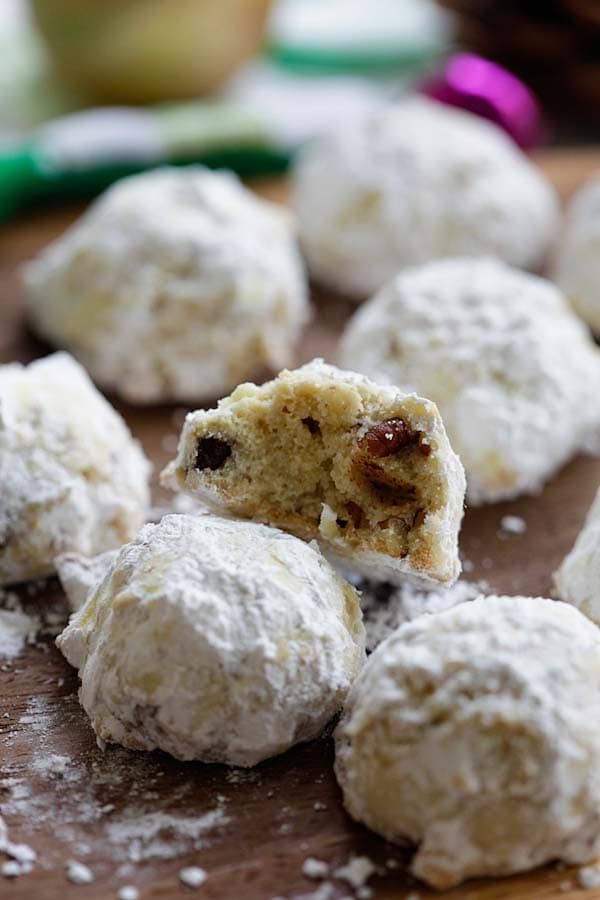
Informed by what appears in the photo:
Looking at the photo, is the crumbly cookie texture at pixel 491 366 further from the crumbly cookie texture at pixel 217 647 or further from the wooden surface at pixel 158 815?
the wooden surface at pixel 158 815

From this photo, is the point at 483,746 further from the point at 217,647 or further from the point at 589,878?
the point at 217,647

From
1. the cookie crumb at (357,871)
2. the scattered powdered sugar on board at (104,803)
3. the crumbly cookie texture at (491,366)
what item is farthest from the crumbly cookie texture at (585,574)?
the scattered powdered sugar on board at (104,803)

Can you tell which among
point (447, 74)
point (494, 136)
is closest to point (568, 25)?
point (447, 74)

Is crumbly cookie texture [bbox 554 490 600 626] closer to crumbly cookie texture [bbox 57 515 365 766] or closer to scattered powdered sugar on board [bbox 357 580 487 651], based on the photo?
scattered powdered sugar on board [bbox 357 580 487 651]

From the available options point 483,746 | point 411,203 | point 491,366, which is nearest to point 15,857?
point 483,746

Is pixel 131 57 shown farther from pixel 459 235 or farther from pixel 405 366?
pixel 405 366

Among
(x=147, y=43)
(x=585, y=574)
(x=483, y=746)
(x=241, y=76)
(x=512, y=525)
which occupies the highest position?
(x=147, y=43)

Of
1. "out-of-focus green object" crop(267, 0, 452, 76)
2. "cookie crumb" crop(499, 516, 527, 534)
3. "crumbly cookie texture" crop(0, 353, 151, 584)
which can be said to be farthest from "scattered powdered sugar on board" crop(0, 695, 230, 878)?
"out-of-focus green object" crop(267, 0, 452, 76)
